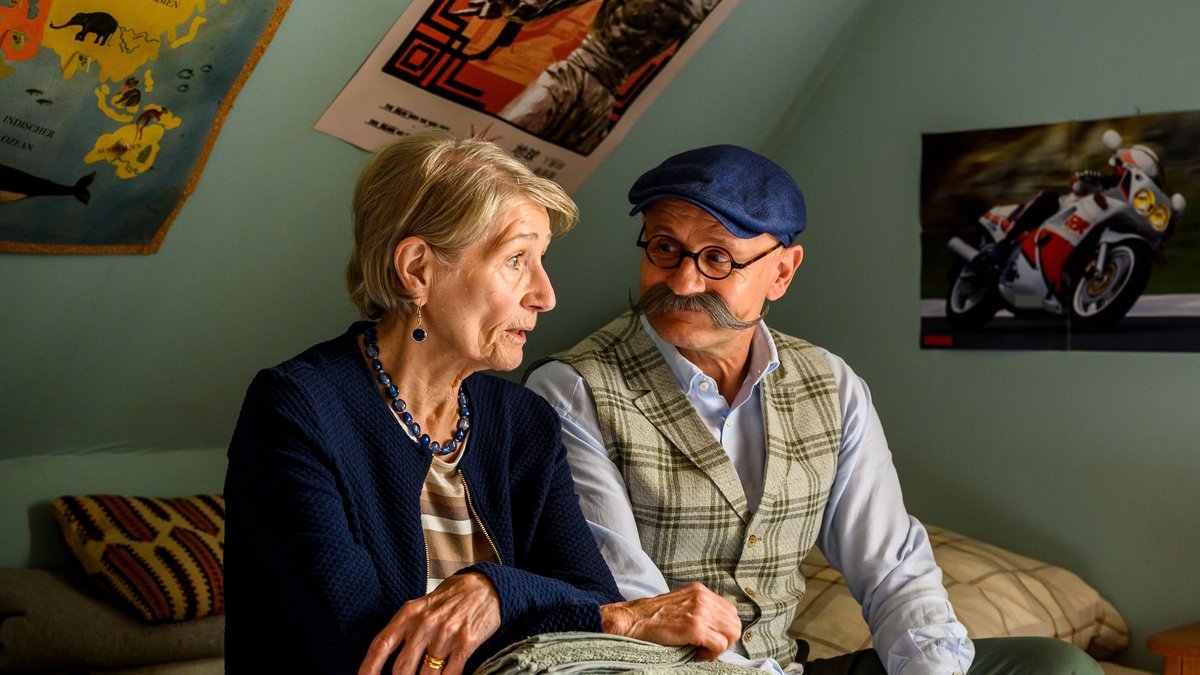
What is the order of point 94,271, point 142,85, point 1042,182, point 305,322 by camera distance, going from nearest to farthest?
point 142,85 < point 94,271 < point 305,322 < point 1042,182

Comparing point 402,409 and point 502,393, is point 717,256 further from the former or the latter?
point 402,409

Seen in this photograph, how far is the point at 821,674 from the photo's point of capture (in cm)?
Answer: 203

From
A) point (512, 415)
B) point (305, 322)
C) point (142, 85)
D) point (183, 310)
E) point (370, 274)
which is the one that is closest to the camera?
point (370, 274)

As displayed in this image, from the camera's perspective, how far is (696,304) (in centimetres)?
195

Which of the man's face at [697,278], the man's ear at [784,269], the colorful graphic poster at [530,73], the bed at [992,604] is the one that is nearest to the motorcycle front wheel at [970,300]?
the bed at [992,604]

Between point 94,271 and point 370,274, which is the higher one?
point 370,274

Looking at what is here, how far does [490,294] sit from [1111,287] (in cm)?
174

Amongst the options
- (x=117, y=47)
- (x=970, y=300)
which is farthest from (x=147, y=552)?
(x=970, y=300)

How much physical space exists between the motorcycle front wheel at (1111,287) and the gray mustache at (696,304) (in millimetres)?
1183

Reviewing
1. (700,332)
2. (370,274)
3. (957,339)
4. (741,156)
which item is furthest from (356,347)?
(957,339)

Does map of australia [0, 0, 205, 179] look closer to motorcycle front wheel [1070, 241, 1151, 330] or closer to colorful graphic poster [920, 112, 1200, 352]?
colorful graphic poster [920, 112, 1200, 352]

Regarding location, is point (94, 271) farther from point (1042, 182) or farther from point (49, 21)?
point (1042, 182)

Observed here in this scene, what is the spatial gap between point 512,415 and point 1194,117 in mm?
1798

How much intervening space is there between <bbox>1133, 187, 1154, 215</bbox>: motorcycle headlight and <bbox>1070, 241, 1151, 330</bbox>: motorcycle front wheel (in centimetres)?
7
